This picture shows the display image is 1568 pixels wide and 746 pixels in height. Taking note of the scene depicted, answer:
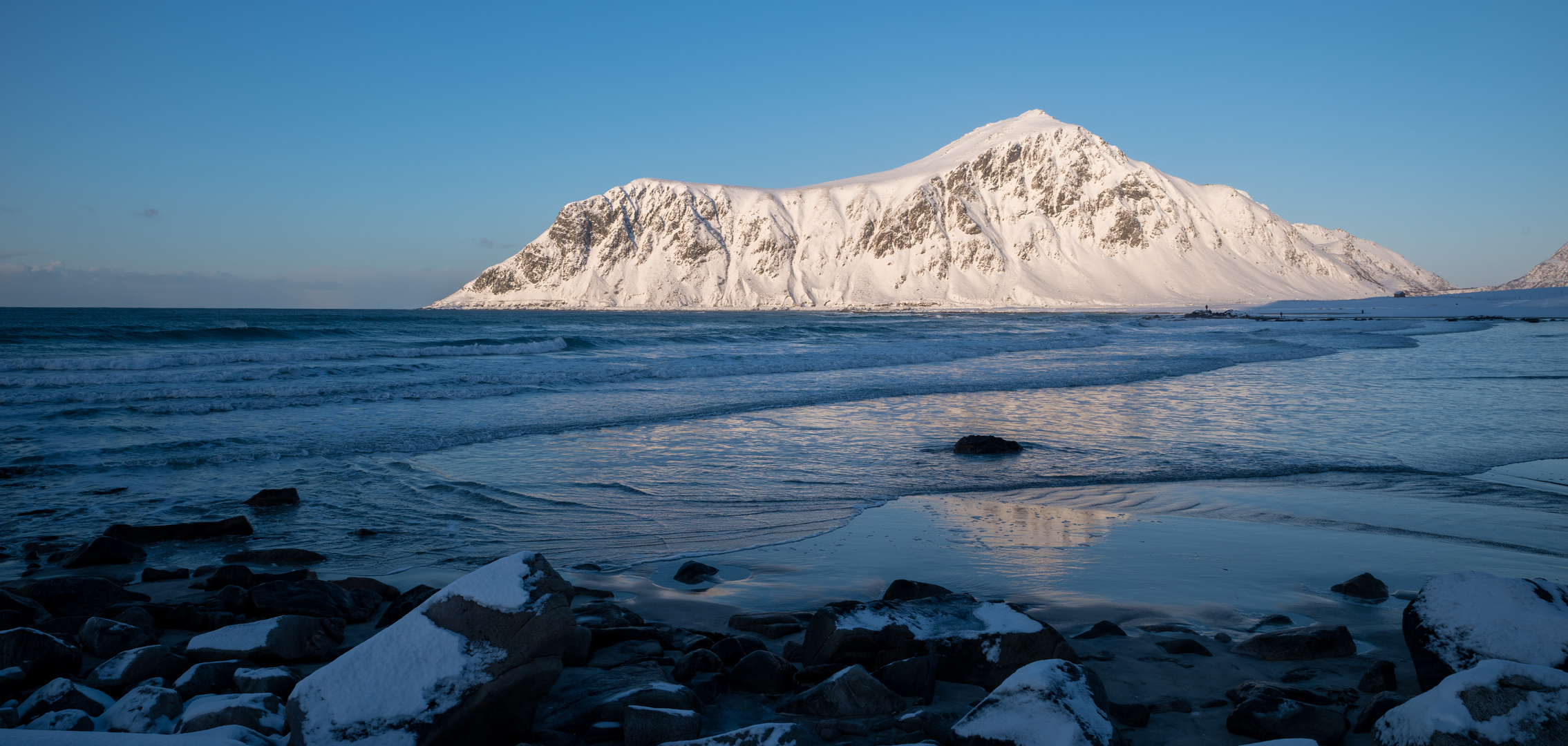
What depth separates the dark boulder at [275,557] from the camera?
17.8 ft

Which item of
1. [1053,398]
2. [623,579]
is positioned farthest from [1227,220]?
[623,579]

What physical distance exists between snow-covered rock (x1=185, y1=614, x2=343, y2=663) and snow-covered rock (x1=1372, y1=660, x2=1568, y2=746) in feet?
13.4

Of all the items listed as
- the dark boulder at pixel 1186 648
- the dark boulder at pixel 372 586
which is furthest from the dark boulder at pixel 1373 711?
the dark boulder at pixel 372 586

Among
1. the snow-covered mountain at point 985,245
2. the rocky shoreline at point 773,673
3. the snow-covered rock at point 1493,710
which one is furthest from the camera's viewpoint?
Answer: the snow-covered mountain at point 985,245

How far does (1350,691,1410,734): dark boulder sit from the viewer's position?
283cm

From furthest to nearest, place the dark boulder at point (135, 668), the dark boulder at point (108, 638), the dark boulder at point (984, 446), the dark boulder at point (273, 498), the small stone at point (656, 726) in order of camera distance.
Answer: the dark boulder at point (984, 446) < the dark boulder at point (273, 498) < the dark boulder at point (108, 638) < the dark boulder at point (135, 668) < the small stone at point (656, 726)

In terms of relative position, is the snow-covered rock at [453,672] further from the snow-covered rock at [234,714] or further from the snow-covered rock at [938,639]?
the snow-covered rock at [938,639]

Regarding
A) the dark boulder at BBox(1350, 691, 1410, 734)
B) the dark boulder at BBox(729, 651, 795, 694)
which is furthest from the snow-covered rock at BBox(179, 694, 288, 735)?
the dark boulder at BBox(1350, 691, 1410, 734)

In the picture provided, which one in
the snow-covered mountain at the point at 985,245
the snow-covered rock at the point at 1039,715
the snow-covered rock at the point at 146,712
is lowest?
the snow-covered rock at the point at 146,712

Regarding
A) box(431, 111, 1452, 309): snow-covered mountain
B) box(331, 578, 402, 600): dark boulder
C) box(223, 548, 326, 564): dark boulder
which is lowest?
box(223, 548, 326, 564): dark boulder

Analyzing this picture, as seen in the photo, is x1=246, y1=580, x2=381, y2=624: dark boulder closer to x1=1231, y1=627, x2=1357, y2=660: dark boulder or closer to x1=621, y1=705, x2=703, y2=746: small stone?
x1=621, y1=705, x2=703, y2=746: small stone

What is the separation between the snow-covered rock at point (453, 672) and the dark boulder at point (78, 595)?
8.44 ft

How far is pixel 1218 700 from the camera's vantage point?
10.3 ft

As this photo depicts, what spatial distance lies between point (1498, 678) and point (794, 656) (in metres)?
2.37
